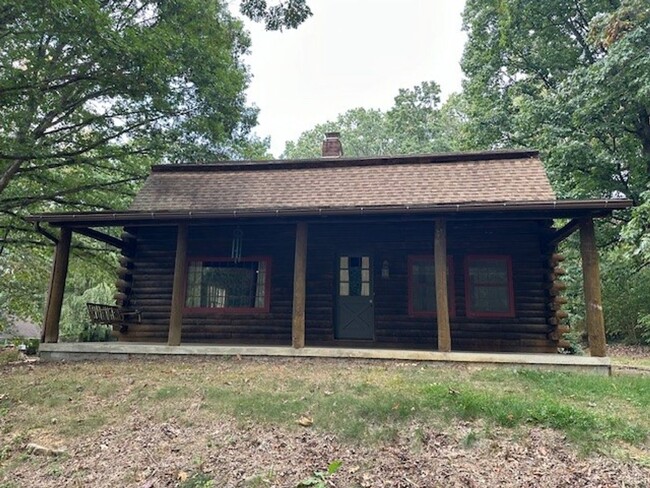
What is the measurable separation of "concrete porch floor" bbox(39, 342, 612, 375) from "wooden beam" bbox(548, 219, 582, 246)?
2.08m

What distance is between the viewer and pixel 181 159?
12539 millimetres

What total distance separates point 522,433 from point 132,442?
3921mm

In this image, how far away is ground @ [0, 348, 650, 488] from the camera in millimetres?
3873

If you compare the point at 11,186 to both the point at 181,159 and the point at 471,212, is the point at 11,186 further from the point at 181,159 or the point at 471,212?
the point at 471,212

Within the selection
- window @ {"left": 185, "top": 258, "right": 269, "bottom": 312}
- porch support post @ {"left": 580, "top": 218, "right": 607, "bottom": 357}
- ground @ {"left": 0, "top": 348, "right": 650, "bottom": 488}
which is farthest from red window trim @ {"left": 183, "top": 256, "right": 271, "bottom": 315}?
porch support post @ {"left": 580, "top": 218, "right": 607, "bottom": 357}

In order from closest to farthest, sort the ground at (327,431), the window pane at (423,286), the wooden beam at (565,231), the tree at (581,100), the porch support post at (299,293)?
the ground at (327,431), the wooden beam at (565,231), the porch support post at (299,293), the window pane at (423,286), the tree at (581,100)

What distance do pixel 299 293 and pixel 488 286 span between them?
151 inches

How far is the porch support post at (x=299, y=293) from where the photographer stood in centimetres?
772

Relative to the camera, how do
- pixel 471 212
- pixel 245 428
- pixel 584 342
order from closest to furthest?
pixel 245 428, pixel 471 212, pixel 584 342

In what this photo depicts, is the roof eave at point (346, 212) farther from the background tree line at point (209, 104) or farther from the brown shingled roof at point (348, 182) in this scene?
the background tree line at point (209, 104)

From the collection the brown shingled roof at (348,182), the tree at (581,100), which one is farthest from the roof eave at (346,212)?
the tree at (581,100)

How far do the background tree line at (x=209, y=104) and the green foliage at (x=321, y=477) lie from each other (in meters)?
5.89

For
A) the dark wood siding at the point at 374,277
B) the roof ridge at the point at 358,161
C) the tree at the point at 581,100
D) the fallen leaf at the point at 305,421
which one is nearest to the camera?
the fallen leaf at the point at 305,421

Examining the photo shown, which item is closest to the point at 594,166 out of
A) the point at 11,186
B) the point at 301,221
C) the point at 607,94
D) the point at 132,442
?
the point at 607,94
